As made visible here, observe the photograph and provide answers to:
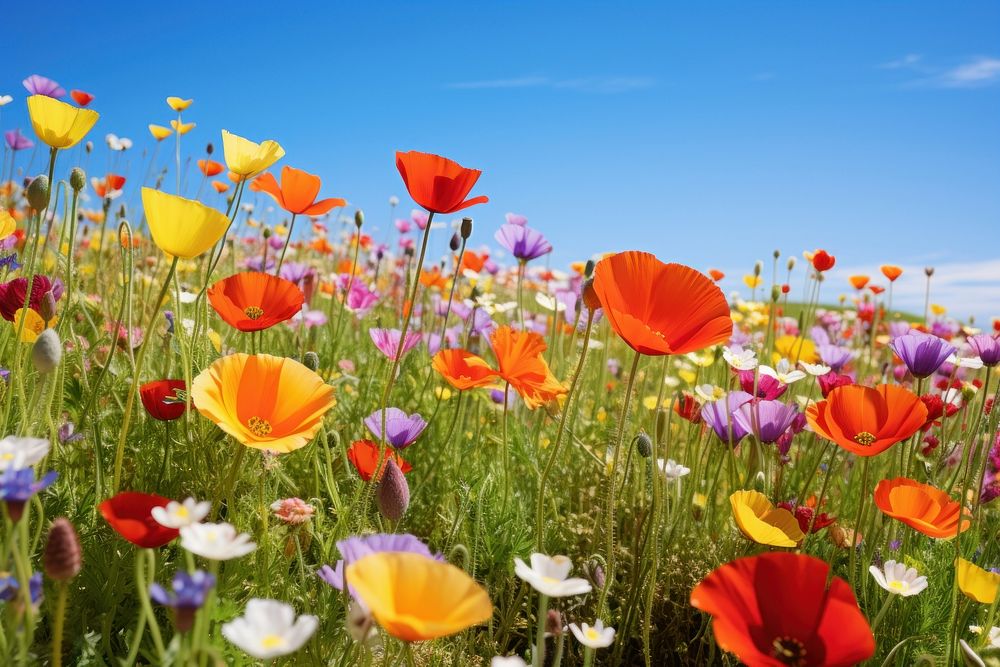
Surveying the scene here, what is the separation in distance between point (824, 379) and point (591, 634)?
1.08 m

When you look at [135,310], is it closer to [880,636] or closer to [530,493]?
[530,493]

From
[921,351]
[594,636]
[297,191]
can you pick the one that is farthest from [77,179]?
[921,351]

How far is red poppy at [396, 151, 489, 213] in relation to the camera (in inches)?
50.6

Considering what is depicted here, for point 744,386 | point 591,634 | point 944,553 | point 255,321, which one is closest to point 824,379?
point 744,386

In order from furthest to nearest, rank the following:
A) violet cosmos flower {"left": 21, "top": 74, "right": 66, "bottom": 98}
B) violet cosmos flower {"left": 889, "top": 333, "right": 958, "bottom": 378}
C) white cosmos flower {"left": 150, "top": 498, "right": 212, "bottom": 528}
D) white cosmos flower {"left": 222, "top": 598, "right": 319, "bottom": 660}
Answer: violet cosmos flower {"left": 21, "top": 74, "right": 66, "bottom": 98} < violet cosmos flower {"left": 889, "top": 333, "right": 958, "bottom": 378} < white cosmos flower {"left": 150, "top": 498, "right": 212, "bottom": 528} < white cosmos flower {"left": 222, "top": 598, "right": 319, "bottom": 660}

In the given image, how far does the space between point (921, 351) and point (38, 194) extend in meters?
1.90

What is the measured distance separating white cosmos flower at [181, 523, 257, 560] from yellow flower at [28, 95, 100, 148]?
0.93 metres

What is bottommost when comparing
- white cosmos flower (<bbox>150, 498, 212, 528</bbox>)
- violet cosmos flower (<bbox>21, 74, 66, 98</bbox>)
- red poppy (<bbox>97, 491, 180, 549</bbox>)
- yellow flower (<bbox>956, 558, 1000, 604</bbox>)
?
yellow flower (<bbox>956, 558, 1000, 604</bbox>)

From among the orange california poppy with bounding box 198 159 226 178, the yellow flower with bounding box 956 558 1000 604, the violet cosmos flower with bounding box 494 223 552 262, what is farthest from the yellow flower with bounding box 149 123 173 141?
the yellow flower with bounding box 956 558 1000 604

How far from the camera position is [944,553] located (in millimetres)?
1715

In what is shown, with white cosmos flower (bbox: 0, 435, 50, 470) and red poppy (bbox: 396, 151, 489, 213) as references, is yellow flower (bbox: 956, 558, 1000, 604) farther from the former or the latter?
white cosmos flower (bbox: 0, 435, 50, 470)

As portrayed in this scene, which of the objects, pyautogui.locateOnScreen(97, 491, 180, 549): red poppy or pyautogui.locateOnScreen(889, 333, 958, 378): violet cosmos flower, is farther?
pyautogui.locateOnScreen(889, 333, 958, 378): violet cosmos flower

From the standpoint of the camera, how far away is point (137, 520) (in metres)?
0.91

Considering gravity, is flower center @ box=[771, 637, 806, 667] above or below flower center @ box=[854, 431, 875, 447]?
below
